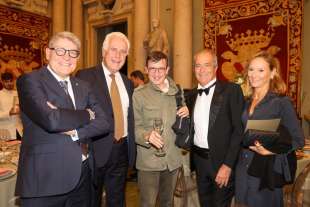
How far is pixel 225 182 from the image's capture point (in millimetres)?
2234

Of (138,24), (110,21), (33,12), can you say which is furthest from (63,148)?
(33,12)

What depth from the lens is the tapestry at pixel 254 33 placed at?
5.41m

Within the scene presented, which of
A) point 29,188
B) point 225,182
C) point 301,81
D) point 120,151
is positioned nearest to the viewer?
point 29,188

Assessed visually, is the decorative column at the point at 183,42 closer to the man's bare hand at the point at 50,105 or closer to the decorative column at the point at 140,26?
the decorative column at the point at 140,26

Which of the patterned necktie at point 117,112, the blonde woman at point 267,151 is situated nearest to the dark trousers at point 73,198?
the patterned necktie at point 117,112

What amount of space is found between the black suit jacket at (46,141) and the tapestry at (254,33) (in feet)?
13.0

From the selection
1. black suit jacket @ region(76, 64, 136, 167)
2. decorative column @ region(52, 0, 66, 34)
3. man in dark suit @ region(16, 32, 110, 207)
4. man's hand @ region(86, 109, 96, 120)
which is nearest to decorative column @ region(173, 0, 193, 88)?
decorative column @ region(52, 0, 66, 34)

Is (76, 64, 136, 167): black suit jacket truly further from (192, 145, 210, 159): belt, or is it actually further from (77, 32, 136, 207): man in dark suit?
(192, 145, 210, 159): belt

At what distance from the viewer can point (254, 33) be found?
5902 millimetres

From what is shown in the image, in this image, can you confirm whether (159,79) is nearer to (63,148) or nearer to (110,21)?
(63,148)

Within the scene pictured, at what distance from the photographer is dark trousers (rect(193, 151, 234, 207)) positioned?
90.0 inches

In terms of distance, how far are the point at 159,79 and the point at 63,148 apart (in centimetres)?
93

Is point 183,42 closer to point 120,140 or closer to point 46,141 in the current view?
point 120,140

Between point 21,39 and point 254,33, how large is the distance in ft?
20.2
